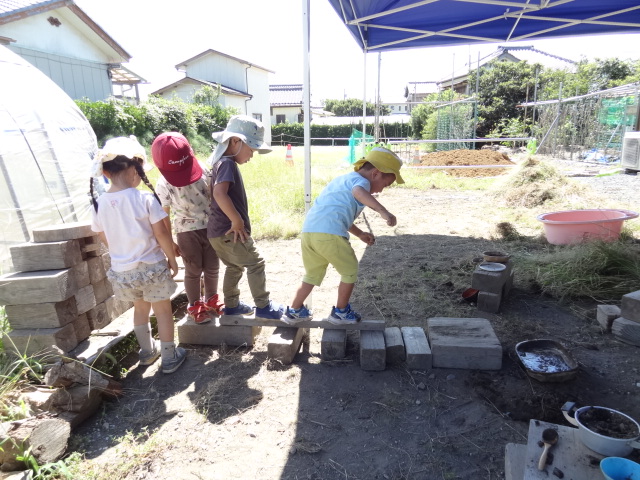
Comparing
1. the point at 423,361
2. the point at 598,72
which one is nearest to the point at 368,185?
the point at 423,361

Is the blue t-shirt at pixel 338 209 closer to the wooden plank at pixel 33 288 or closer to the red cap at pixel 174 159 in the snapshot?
the red cap at pixel 174 159

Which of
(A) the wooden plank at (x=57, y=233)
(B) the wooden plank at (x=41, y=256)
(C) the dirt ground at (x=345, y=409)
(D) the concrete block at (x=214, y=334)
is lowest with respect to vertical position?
(C) the dirt ground at (x=345, y=409)

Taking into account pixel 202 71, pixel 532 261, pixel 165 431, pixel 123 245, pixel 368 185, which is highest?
pixel 202 71

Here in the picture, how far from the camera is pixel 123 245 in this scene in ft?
8.09

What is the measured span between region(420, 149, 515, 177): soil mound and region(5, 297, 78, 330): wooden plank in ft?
38.8

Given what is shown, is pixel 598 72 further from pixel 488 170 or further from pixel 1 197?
pixel 1 197

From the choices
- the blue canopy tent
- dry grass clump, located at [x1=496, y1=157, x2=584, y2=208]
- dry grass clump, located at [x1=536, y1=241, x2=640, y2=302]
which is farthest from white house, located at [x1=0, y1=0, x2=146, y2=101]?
dry grass clump, located at [x1=536, y1=241, x2=640, y2=302]

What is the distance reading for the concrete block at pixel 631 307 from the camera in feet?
9.29

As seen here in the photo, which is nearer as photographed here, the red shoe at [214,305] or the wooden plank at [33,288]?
the wooden plank at [33,288]

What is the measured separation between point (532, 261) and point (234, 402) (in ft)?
11.1

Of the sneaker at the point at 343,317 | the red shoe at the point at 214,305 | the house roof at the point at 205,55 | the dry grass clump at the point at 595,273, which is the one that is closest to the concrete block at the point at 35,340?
the red shoe at the point at 214,305

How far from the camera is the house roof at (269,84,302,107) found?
1905 inches

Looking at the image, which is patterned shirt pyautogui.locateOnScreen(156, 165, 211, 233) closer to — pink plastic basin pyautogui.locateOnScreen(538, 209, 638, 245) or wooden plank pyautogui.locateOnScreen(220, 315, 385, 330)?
wooden plank pyautogui.locateOnScreen(220, 315, 385, 330)

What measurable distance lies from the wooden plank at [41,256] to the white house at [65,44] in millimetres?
12320
